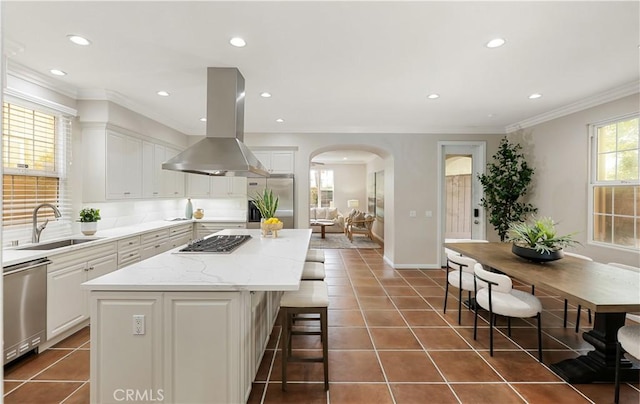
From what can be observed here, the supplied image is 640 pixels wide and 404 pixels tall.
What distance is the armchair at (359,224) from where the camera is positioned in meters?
8.73

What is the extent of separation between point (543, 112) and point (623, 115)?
3.42 ft

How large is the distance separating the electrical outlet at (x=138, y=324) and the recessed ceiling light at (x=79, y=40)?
2229mm

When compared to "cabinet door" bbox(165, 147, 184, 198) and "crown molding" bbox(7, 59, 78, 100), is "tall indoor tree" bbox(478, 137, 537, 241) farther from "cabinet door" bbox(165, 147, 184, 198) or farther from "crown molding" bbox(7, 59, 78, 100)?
"crown molding" bbox(7, 59, 78, 100)

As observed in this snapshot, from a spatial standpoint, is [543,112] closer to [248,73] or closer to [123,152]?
[248,73]

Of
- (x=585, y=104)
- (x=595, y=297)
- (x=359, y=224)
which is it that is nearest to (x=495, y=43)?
(x=595, y=297)

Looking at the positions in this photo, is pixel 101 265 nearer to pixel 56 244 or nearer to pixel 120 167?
pixel 56 244

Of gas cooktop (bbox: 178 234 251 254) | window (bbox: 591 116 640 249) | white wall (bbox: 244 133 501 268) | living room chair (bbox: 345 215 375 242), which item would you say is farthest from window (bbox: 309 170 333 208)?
window (bbox: 591 116 640 249)

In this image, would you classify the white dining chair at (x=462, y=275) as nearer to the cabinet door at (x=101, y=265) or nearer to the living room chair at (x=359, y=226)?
the cabinet door at (x=101, y=265)

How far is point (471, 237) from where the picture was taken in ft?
19.3

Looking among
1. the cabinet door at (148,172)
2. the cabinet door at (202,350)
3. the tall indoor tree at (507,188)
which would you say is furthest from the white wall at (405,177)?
the cabinet door at (202,350)

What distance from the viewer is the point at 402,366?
2.58 meters

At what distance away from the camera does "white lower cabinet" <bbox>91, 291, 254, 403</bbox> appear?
1.91 meters
